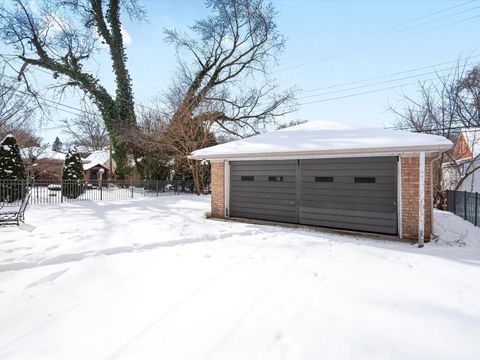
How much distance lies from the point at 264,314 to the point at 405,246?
4.41m

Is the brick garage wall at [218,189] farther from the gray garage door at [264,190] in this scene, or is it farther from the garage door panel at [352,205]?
the garage door panel at [352,205]

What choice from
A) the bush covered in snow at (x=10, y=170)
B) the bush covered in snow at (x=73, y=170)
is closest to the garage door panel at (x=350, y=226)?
the bush covered in snow at (x=10, y=170)

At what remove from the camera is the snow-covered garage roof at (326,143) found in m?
5.82

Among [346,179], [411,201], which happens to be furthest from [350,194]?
[411,201]

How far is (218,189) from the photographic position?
29.6 ft

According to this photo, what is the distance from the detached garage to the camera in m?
6.16

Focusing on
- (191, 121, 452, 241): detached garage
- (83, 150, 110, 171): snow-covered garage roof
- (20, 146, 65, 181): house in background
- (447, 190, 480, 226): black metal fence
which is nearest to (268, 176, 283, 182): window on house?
(191, 121, 452, 241): detached garage

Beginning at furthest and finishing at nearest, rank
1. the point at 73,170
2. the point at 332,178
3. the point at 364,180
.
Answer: the point at 73,170 < the point at 332,178 < the point at 364,180

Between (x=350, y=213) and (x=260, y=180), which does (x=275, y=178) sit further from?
(x=350, y=213)

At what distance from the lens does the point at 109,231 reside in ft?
20.9

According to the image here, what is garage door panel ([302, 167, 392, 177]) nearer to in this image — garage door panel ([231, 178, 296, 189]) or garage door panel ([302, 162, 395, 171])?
garage door panel ([302, 162, 395, 171])

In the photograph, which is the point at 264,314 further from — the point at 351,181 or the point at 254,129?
the point at 254,129

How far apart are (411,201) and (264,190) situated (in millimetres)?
3827

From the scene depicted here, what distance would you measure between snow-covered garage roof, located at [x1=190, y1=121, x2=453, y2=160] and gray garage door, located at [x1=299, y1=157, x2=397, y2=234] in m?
0.47
